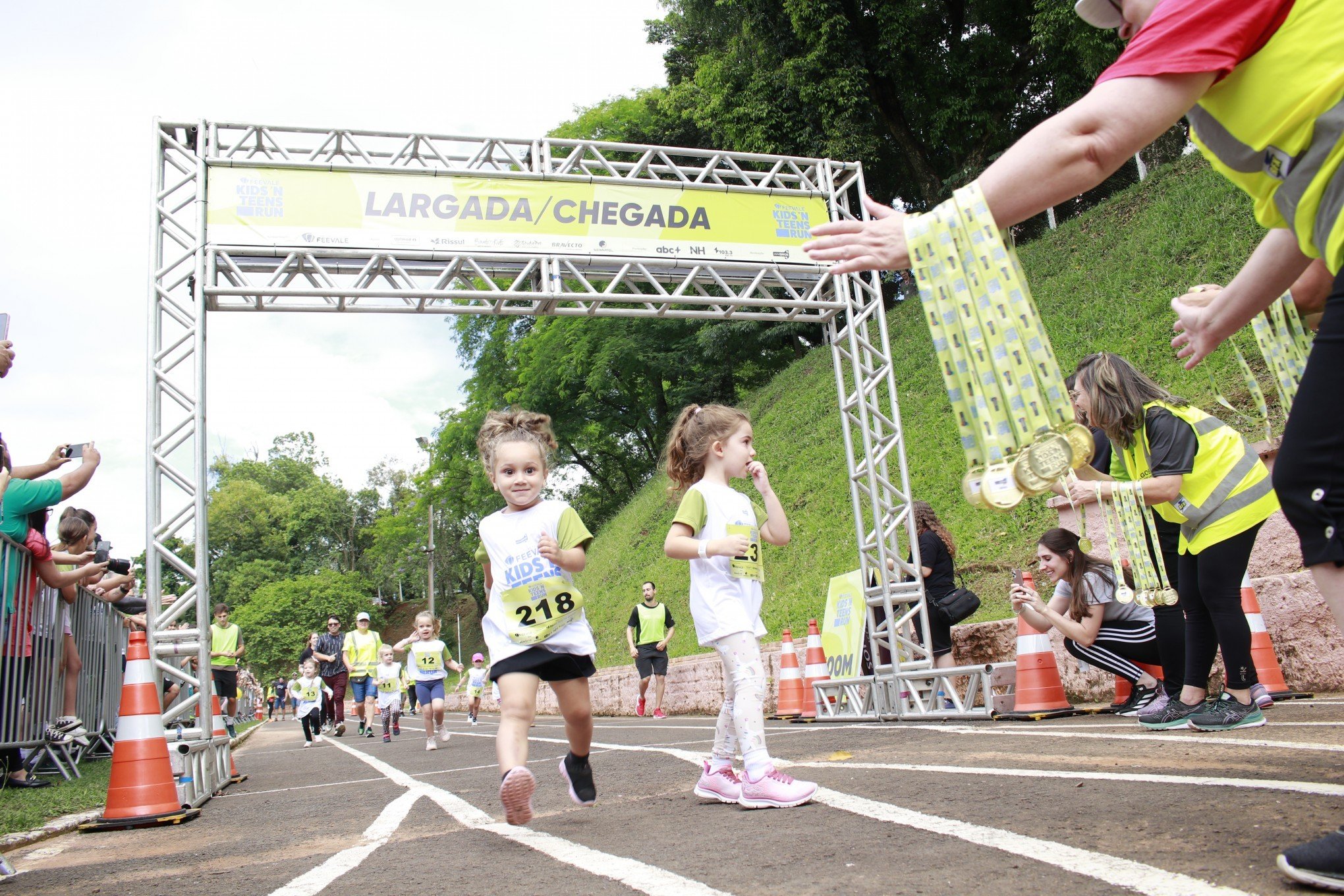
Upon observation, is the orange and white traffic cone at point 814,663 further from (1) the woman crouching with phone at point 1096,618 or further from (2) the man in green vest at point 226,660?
(2) the man in green vest at point 226,660

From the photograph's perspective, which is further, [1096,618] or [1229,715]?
[1096,618]

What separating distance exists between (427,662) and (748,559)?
9737mm

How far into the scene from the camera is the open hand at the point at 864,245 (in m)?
2.32

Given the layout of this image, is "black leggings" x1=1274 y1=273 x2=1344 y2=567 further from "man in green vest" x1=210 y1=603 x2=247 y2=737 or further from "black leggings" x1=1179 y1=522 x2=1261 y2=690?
"man in green vest" x1=210 y1=603 x2=247 y2=737

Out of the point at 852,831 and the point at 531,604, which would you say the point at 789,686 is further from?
the point at 852,831

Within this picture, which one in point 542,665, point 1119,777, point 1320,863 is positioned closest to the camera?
point 1320,863

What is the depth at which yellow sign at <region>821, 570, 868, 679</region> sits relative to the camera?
10.8 m

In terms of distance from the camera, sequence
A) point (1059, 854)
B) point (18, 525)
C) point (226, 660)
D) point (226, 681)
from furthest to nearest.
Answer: point (226, 681), point (226, 660), point (18, 525), point (1059, 854)

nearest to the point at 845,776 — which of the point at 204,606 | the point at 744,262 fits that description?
the point at 204,606

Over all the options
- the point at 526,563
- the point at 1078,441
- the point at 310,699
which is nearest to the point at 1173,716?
the point at 526,563

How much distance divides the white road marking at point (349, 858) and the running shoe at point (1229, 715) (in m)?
4.00

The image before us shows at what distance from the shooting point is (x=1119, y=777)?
3697 mm

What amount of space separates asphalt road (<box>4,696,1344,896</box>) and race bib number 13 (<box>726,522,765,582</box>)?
1.02 metres

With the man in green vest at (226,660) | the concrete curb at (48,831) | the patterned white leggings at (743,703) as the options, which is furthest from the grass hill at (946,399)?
the concrete curb at (48,831)
